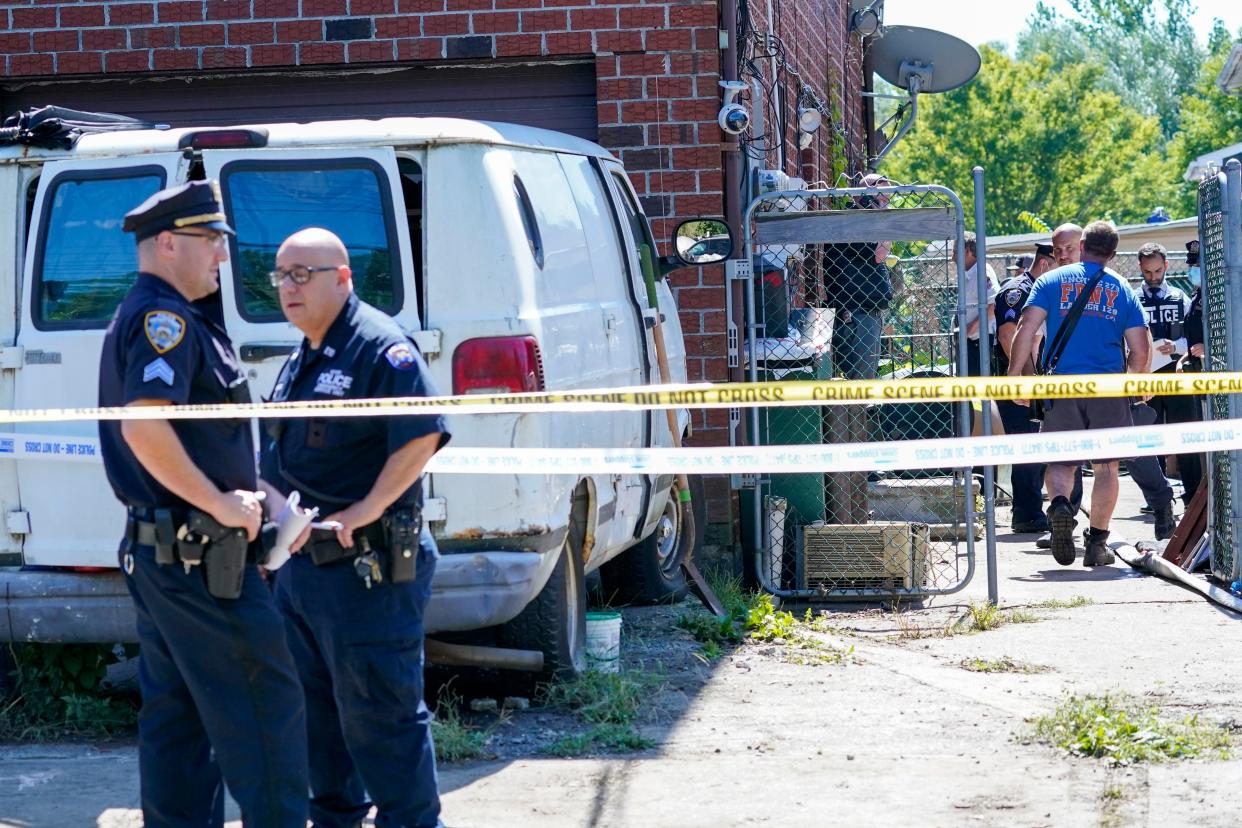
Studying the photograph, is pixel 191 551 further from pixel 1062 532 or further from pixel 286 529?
pixel 1062 532

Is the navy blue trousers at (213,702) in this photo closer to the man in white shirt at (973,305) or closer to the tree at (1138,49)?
the man in white shirt at (973,305)

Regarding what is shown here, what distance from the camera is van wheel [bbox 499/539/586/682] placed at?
21.3ft

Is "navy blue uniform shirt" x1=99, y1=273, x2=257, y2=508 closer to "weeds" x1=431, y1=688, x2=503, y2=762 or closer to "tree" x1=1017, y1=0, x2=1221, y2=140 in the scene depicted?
"weeds" x1=431, y1=688, x2=503, y2=762

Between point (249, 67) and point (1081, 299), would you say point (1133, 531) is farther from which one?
point (249, 67)

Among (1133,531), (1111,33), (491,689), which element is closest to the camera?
(491,689)

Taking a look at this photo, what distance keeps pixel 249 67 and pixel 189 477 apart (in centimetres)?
618

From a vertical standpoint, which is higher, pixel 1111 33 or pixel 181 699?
pixel 1111 33

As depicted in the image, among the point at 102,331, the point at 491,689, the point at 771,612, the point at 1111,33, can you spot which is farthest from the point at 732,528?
the point at 1111,33

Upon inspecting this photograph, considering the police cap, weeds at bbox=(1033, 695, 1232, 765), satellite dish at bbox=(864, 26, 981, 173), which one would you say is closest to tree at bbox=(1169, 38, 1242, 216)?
satellite dish at bbox=(864, 26, 981, 173)

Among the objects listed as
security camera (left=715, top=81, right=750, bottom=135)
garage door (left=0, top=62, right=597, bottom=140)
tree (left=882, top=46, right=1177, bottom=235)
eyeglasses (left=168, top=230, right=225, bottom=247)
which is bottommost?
eyeglasses (left=168, top=230, right=225, bottom=247)

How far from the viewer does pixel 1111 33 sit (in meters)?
93.3

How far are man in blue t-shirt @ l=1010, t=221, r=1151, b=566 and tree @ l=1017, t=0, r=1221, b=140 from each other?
80388 millimetres

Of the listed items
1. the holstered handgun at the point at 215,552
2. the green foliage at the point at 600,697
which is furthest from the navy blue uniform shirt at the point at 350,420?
the green foliage at the point at 600,697

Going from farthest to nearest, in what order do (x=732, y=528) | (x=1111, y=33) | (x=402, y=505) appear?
(x=1111, y=33)
(x=732, y=528)
(x=402, y=505)
